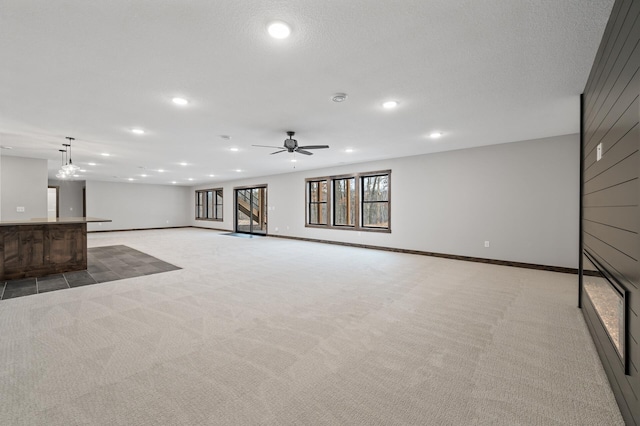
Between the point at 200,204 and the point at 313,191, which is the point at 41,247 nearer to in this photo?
the point at 313,191

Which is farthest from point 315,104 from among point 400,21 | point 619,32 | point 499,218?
point 499,218

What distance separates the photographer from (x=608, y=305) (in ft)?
6.48

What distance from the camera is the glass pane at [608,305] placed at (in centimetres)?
163

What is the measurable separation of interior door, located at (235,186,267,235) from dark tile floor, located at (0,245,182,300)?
6.02m

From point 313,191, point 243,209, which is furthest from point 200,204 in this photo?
point 313,191

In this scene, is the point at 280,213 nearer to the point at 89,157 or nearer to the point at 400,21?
the point at 89,157

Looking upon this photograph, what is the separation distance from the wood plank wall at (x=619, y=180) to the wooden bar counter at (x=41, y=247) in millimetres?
6853

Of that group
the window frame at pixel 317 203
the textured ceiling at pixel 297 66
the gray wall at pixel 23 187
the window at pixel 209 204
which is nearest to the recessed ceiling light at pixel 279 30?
the textured ceiling at pixel 297 66

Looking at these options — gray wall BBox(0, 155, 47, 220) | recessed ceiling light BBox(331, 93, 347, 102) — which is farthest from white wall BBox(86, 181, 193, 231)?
recessed ceiling light BBox(331, 93, 347, 102)

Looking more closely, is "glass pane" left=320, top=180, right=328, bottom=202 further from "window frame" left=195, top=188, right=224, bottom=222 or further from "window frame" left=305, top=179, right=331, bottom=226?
"window frame" left=195, top=188, right=224, bottom=222

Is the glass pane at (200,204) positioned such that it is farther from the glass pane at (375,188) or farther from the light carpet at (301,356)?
the light carpet at (301,356)

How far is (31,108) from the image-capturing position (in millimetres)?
3564

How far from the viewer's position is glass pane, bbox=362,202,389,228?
7496 mm

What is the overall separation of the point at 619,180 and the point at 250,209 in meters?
12.1
